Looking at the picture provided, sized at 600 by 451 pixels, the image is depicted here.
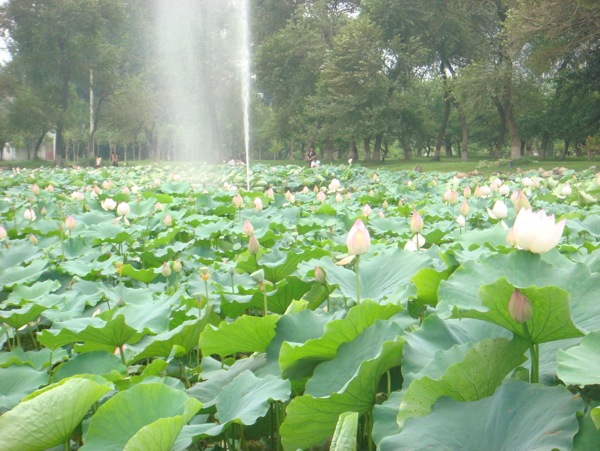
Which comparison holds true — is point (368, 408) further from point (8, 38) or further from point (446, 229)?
point (8, 38)

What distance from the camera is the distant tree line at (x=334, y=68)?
17.0 m

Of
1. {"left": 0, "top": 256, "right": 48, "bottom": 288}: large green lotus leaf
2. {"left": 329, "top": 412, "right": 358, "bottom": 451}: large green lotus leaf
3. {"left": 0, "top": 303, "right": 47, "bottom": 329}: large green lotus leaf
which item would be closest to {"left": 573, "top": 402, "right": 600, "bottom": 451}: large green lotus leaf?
{"left": 329, "top": 412, "right": 358, "bottom": 451}: large green lotus leaf

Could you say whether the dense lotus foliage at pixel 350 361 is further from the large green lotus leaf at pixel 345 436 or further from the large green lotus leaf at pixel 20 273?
the large green lotus leaf at pixel 20 273

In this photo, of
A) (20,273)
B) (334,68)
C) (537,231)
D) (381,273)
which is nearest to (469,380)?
(537,231)

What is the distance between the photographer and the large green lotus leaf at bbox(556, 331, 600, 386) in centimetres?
70

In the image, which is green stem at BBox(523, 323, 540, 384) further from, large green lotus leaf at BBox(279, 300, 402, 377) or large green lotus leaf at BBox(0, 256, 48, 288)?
large green lotus leaf at BBox(0, 256, 48, 288)

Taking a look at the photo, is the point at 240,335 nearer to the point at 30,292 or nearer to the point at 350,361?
the point at 350,361

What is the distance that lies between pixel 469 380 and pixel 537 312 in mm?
145

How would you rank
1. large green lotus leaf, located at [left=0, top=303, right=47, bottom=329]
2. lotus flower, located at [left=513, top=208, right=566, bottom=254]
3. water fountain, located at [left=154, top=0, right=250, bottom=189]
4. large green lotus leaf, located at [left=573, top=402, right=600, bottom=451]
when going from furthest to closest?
1. water fountain, located at [left=154, top=0, right=250, bottom=189]
2. large green lotus leaf, located at [left=0, top=303, right=47, bottom=329]
3. lotus flower, located at [left=513, top=208, right=566, bottom=254]
4. large green lotus leaf, located at [left=573, top=402, right=600, bottom=451]

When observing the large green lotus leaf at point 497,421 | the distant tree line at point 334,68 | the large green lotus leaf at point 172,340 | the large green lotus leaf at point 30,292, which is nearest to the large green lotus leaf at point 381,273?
the large green lotus leaf at point 172,340

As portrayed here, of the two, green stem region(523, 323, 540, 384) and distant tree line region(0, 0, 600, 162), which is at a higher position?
distant tree line region(0, 0, 600, 162)

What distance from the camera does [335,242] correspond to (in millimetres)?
2498

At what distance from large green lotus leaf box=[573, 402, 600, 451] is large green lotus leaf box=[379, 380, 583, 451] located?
21 mm

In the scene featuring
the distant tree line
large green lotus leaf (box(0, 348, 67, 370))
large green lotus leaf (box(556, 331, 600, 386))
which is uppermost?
the distant tree line
